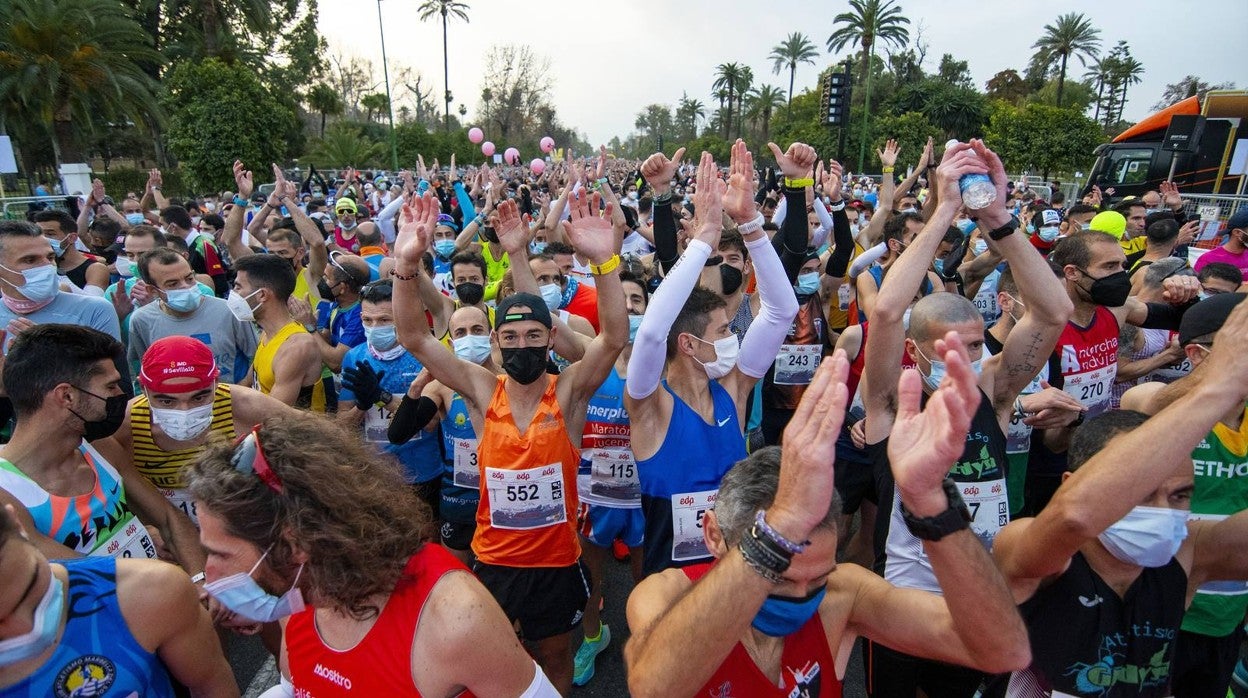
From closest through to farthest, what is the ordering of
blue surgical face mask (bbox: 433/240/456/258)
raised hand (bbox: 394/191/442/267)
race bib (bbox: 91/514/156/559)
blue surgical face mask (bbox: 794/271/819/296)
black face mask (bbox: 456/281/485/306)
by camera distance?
race bib (bbox: 91/514/156/559) < raised hand (bbox: 394/191/442/267) < black face mask (bbox: 456/281/485/306) < blue surgical face mask (bbox: 794/271/819/296) < blue surgical face mask (bbox: 433/240/456/258)

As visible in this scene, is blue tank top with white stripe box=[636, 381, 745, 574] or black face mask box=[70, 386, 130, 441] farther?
blue tank top with white stripe box=[636, 381, 745, 574]

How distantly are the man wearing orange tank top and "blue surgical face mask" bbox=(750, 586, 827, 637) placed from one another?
1.53 meters

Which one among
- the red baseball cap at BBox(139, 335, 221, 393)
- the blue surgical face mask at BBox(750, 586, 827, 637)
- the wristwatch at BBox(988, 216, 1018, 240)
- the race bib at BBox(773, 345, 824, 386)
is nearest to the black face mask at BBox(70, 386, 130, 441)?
the red baseball cap at BBox(139, 335, 221, 393)

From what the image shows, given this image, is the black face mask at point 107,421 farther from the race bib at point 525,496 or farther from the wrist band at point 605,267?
the wrist band at point 605,267

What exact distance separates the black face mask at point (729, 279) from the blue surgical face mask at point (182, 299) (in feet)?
12.2

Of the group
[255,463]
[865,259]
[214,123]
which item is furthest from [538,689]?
[214,123]

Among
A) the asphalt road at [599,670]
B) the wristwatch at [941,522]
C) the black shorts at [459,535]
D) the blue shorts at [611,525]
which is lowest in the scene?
the asphalt road at [599,670]

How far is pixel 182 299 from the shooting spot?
4551 millimetres

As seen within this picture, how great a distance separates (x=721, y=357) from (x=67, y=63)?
2894 cm

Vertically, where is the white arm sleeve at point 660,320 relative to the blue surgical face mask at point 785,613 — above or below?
above

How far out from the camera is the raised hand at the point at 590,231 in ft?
10.6

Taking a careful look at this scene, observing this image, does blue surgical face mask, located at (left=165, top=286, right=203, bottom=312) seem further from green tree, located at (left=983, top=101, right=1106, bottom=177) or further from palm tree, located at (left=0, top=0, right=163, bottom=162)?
green tree, located at (left=983, top=101, right=1106, bottom=177)

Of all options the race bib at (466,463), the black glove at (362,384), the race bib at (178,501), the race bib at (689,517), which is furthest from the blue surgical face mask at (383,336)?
the race bib at (689,517)

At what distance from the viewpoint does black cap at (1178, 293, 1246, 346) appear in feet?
9.86
